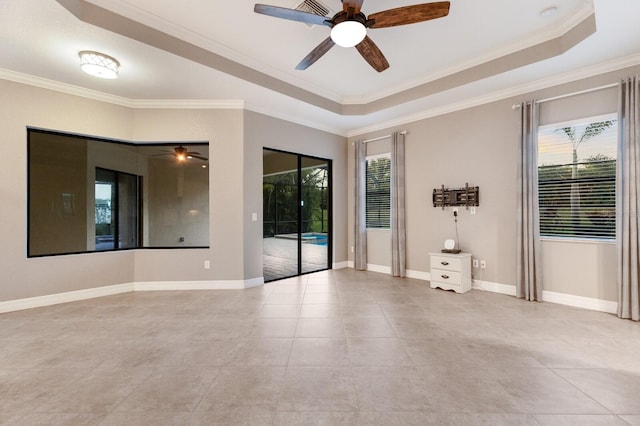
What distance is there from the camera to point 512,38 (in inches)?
135

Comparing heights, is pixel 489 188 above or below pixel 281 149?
below

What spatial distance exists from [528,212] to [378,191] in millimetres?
2679

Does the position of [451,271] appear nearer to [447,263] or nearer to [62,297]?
[447,263]

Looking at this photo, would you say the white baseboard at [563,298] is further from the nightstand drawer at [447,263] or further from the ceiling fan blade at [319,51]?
the ceiling fan blade at [319,51]

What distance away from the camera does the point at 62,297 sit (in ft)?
12.8

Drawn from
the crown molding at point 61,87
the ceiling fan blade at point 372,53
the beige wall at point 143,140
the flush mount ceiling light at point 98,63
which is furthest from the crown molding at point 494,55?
the crown molding at point 61,87

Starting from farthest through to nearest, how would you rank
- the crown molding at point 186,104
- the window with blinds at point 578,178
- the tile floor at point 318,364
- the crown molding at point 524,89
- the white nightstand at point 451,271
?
the crown molding at point 186,104 → the white nightstand at point 451,271 → the window with blinds at point 578,178 → the crown molding at point 524,89 → the tile floor at point 318,364

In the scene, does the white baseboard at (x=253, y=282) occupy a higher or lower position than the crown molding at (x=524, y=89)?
lower

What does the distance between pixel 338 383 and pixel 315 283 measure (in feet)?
9.53

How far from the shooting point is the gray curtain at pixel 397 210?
536 centimetres

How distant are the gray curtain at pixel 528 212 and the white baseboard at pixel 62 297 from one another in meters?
6.04

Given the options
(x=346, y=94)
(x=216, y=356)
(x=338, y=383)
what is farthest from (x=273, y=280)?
(x=346, y=94)

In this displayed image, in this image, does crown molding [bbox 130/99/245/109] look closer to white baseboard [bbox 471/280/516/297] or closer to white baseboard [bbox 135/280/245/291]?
white baseboard [bbox 135/280/245/291]

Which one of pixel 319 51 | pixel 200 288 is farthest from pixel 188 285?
pixel 319 51
